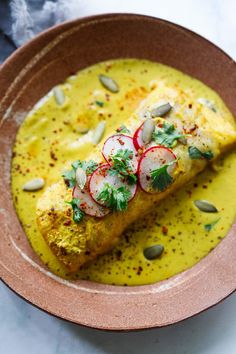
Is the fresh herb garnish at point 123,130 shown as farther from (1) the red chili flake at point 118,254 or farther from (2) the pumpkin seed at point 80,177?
(1) the red chili flake at point 118,254

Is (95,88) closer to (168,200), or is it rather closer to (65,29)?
(65,29)

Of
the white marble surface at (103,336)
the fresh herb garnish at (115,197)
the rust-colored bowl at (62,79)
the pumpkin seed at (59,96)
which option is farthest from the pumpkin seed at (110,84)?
the white marble surface at (103,336)

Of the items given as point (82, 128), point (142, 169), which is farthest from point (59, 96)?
point (142, 169)

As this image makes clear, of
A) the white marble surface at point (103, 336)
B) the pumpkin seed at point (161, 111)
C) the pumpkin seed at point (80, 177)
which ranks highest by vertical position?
the pumpkin seed at point (161, 111)

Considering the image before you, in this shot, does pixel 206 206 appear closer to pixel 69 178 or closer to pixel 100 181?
pixel 100 181

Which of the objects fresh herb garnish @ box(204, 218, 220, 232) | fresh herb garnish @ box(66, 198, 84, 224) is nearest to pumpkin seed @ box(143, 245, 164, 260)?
fresh herb garnish @ box(204, 218, 220, 232)

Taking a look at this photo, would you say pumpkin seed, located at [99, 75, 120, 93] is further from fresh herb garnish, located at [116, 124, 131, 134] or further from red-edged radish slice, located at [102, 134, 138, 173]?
red-edged radish slice, located at [102, 134, 138, 173]

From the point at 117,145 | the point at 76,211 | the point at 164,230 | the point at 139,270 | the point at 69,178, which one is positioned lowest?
the point at 139,270
